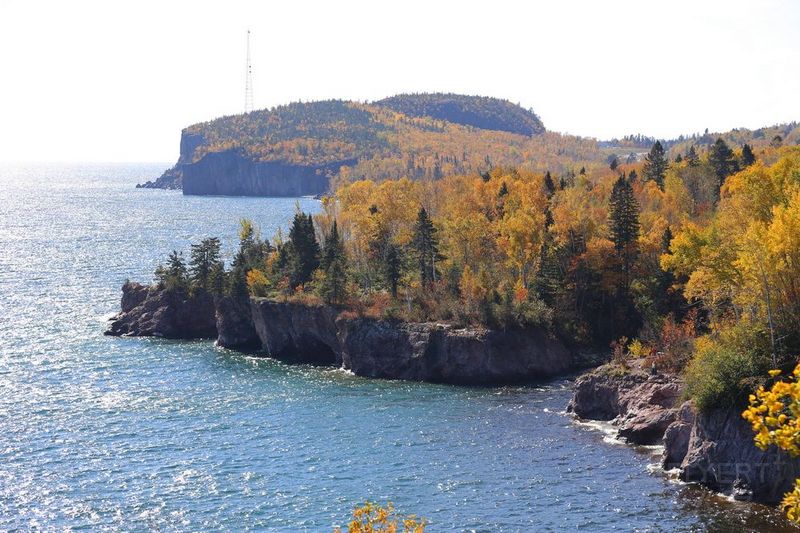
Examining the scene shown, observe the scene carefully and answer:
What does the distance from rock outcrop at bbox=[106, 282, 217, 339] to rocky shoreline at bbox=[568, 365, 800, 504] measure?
50089 mm

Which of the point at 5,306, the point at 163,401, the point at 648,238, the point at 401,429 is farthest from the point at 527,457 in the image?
the point at 5,306

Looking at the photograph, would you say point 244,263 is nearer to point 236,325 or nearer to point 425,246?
point 236,325

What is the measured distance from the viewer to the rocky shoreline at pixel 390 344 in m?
76.2

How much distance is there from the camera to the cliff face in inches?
2995

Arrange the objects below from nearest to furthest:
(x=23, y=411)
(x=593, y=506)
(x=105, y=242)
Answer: (x=593, y=506), (x=23, y=411), (x=105, y=242)

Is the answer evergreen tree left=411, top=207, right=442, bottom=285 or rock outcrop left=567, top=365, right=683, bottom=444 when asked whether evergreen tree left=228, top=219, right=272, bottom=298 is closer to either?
evergreen tree left=411, top=207, right=442, bottom=285

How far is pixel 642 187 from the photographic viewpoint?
4589 inches

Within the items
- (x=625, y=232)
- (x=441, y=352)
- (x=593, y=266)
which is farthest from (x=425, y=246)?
(x=625, y=232)

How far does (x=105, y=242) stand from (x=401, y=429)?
13444 centimetres

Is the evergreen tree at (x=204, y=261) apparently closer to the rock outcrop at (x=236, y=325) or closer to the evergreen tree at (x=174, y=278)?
the evergreen tree at (x=174, y=278)

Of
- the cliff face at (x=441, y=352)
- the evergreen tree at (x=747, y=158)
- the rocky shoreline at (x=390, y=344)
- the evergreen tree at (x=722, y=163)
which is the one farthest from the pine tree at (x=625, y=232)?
the evergreen tree at (x=747, y=158)

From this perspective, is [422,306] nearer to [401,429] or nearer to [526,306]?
[526,306]

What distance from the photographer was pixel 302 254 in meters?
93.7

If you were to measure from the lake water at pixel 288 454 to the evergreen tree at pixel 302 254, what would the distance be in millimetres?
10607
